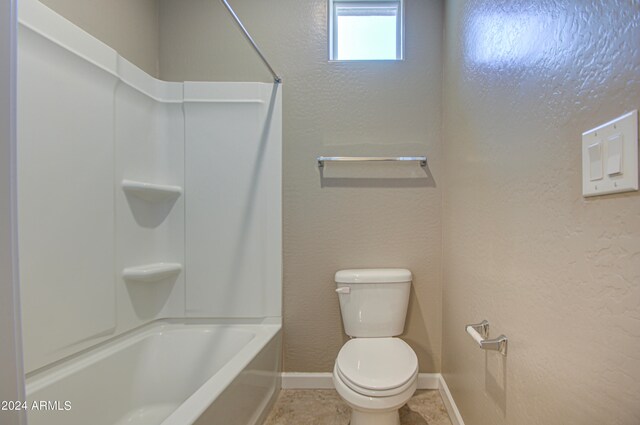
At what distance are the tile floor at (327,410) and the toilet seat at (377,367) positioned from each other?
41cm

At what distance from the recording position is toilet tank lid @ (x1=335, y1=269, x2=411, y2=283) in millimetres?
A: 1731

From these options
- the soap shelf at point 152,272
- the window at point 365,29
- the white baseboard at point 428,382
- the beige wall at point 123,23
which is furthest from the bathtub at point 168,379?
the window at point 365,29

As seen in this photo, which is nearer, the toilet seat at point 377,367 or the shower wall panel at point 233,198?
the toilet seat at point 377,367

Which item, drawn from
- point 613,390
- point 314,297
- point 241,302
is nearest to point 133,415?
point 241,302

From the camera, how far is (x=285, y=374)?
76.0 inches

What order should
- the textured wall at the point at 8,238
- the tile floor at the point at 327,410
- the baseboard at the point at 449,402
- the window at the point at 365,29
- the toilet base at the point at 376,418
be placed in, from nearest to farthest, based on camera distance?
the textured wall at the point at 8,238, the toilet base at the point at 376,418, the baseboard at the point at 449,402, the tile floor at the point at 327,410, the window at the point at 365,29

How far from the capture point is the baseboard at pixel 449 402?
1.51 meters

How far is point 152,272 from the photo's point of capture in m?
1.74

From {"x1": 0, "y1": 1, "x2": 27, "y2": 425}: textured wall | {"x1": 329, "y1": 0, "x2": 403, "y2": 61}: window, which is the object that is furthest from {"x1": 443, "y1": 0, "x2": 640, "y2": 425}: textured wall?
{"x1": 0, "y1": 1, "x2": 27, "y2": 425}: textured wall

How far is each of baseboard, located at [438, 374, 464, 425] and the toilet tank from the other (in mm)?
405

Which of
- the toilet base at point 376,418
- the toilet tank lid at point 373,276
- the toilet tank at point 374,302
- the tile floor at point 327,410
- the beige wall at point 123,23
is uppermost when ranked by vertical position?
the beige wall at point 123,23

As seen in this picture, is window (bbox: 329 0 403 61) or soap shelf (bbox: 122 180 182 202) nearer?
soap shelf (bbox: 122 180 182 202)

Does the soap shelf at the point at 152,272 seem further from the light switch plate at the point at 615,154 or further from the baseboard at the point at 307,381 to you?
the light switch plate at the point at 615,154

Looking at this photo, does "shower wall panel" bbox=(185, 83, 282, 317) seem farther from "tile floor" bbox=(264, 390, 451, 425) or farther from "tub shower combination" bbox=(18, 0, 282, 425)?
"tile floor" bbox=(264, 390, 451, 425)
